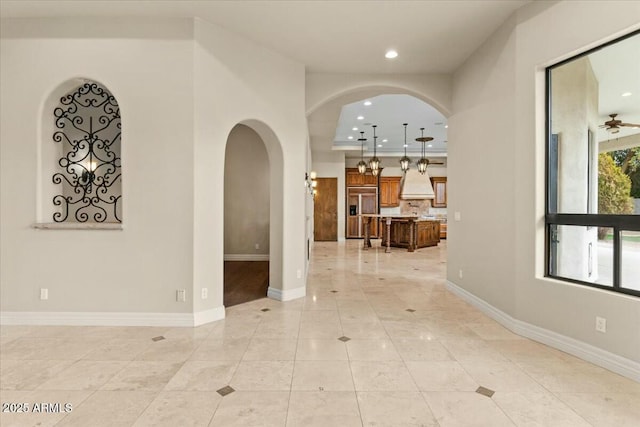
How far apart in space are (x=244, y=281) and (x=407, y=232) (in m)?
5.89

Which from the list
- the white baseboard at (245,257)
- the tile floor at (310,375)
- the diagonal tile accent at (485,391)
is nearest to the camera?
the tile floor at (310,375)

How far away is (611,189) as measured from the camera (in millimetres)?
2809

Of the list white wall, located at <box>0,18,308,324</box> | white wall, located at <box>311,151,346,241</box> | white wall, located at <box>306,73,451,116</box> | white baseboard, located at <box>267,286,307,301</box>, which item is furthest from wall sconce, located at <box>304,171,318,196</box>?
white wall, located at <box>0,18,308,324</box>

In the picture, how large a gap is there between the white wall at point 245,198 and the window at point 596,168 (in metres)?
6.00

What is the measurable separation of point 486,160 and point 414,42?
1.70 m

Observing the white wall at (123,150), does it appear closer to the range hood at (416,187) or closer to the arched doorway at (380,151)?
the arched doorway at (380,151)

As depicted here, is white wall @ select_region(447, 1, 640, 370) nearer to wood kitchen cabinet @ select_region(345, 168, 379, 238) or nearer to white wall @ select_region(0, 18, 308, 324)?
white wall @ select_region(0, 18, 308, 324)

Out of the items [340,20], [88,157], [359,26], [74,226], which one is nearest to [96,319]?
[74,226]

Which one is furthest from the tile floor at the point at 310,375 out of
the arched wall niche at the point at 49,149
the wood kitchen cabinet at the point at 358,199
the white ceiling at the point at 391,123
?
the wood kitchen cabinet at the point at 358,199

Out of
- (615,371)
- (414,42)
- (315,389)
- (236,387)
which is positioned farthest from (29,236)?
(615,371)

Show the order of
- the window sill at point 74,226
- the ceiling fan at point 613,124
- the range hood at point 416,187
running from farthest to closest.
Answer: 1. the range hood at point 416,187
2. the window sill at point 74,226
3. the ceiling fan at point 613,124

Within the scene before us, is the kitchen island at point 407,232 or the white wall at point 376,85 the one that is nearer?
the white wall at point 376,85

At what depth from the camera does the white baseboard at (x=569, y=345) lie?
2.53 metres

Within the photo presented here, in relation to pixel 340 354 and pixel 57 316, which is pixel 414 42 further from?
pixel 57 316
